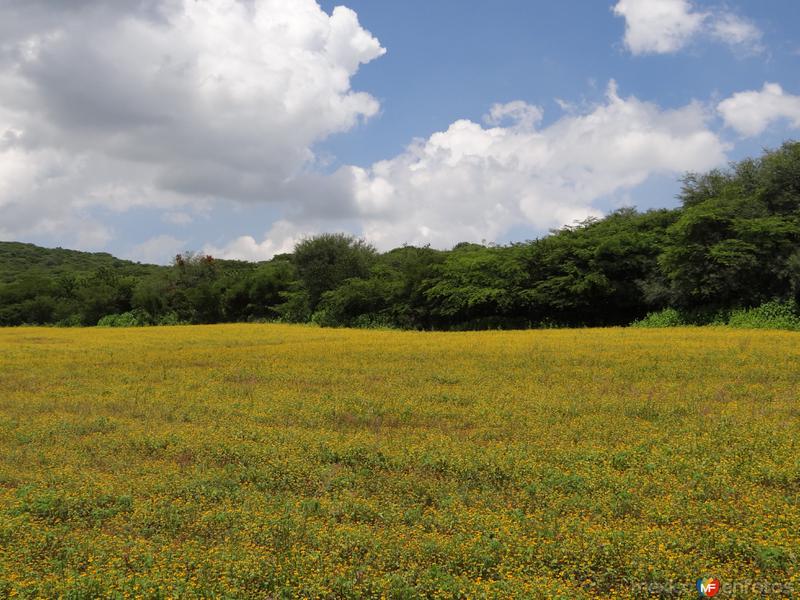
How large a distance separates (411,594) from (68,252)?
6682 inches

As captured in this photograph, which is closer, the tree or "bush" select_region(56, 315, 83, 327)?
the tree

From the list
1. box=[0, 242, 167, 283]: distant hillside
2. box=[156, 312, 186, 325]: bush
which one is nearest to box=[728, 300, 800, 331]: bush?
box=[156, 312, 186, 325]: bush

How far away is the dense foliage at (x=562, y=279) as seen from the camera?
35875 millimetres

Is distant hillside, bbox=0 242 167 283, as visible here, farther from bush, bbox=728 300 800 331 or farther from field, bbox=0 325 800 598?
field, bbox=0 325 800 598

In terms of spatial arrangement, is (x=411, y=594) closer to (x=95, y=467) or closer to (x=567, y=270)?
(x=95, y=467)

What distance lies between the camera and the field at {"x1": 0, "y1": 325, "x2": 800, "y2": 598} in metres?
5.86

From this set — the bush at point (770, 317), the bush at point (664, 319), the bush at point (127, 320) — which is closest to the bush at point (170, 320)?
the bush at point (127, 320)

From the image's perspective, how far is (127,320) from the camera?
2724 inches

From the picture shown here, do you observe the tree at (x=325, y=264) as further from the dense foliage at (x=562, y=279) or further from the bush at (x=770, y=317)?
the bush at (x=770, y=317)

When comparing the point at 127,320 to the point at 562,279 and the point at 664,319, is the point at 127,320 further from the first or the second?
the point at 664,319

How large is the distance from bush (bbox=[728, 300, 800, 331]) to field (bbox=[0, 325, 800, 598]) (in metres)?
16.6

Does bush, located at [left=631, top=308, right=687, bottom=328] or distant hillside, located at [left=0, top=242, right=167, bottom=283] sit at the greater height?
distant hillside, located at [left=0, top=242, right=167, bottom=283]

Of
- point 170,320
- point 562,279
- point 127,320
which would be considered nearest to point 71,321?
point 127,320

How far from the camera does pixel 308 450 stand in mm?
10508
